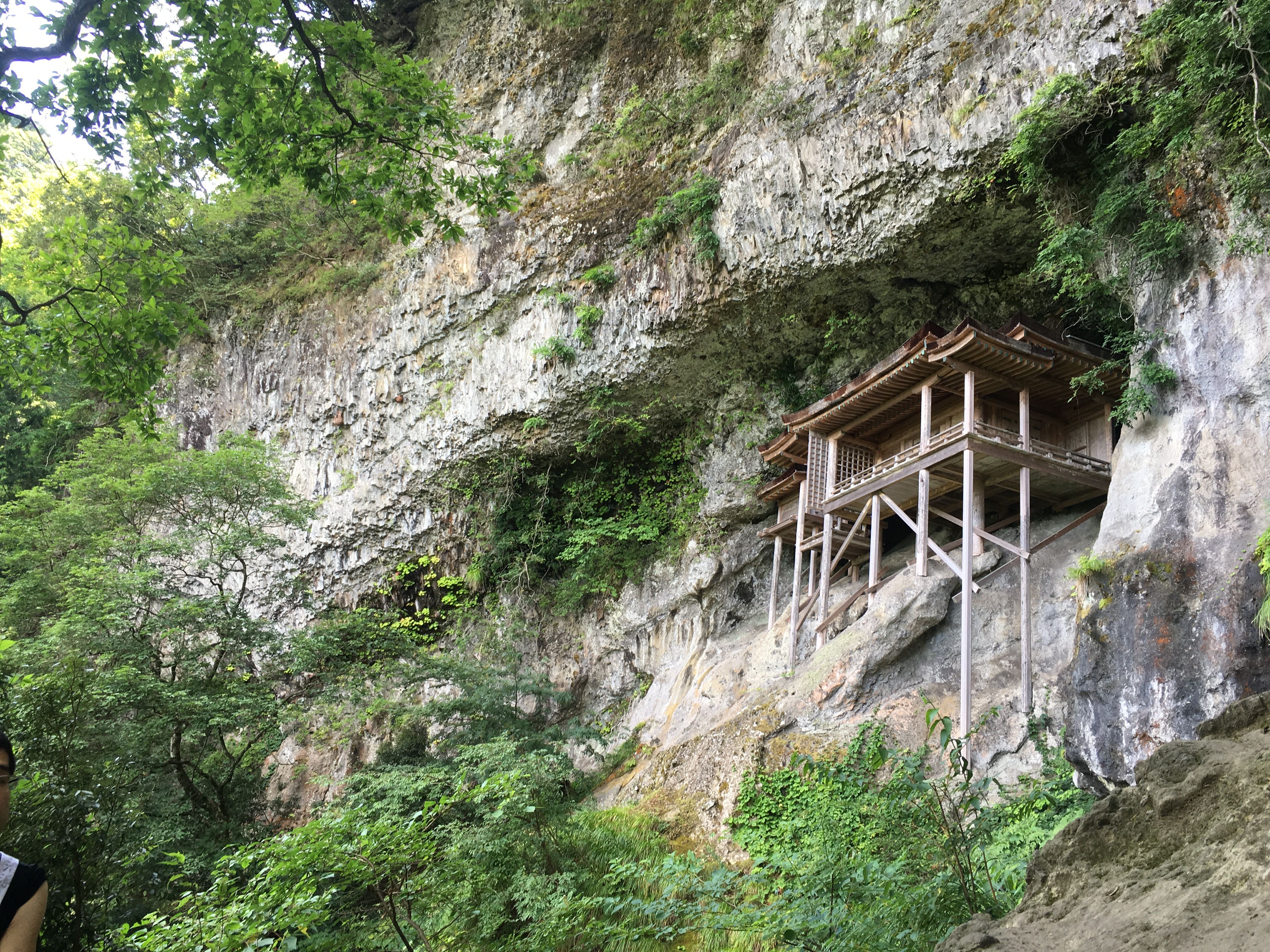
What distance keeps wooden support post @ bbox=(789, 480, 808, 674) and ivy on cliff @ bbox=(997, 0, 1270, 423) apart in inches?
200

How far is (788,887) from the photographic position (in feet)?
15.1

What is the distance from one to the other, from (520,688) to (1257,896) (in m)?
12.4

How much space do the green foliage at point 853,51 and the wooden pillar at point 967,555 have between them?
5843mm

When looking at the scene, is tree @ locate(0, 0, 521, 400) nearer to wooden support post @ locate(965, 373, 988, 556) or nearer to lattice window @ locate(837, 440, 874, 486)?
wooden support post @ locate(965, 373, 988, 556)

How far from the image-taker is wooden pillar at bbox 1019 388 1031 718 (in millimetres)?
9766

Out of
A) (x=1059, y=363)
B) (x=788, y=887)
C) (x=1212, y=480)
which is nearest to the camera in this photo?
(x=788, y=887)

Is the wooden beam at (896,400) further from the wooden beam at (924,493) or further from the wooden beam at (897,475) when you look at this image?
the wooden beam at (897,475)

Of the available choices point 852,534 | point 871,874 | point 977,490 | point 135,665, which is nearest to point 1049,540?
point 977,490

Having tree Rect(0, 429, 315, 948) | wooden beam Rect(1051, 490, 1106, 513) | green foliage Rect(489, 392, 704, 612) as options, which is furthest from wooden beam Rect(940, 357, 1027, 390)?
tree Rect(0, 429, 315, 948)

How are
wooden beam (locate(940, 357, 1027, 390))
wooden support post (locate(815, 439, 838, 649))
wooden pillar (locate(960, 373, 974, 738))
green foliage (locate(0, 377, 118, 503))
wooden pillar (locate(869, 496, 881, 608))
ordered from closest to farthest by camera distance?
wooden pillar (locate(960, 373, 974, 738)) < wooden beam (locate(940, 357, 1027, 390)) < wooden pillar (locate(869, 496, 881, 608)) < wooden support post (locate(815, 439, 838, 649)) < green foliage (locate(0, 377, 118, 503))

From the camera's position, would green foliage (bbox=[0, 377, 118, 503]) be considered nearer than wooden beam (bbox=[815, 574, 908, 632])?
No

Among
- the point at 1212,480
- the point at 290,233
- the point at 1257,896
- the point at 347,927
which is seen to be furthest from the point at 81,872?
the point at 290,233

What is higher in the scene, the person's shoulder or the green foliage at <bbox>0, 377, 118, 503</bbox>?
the green foliage at <bbox>0, 377, 118, 503</bbox>

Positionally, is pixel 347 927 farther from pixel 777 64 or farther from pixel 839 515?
pixel 777 64
